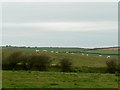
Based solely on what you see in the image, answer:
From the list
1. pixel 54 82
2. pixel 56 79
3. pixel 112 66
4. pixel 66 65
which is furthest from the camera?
pixel 66 65

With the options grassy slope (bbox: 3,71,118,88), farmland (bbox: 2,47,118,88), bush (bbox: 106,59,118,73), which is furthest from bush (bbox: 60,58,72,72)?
grassy slope (bbox: 3,71,118,88)

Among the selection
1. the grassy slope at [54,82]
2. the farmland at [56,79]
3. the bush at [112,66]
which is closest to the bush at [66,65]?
the farmland at [56,79]

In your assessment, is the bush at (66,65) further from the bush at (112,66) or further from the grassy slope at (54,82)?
the grassy slope at (54,82)

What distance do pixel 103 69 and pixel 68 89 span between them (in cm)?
3372

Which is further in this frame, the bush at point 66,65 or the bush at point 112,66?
the bush at point 66,65

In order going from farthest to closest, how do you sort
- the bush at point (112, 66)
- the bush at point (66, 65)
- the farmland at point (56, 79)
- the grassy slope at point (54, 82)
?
the bush at point (66, 65), the bush at point (112, 66), the farmland at point (56, 79), the grassy slope at point (54, 82)

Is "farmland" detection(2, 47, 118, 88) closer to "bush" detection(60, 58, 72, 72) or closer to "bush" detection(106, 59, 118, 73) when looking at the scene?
"bush" detection(106, 59, 118, 73)

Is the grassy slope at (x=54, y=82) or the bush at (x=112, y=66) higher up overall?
the grassy slope at (x=54, y=82)

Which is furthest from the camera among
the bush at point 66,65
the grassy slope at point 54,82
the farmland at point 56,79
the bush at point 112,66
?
the bush at point 66,65

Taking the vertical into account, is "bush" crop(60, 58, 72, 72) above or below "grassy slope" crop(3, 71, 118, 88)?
below

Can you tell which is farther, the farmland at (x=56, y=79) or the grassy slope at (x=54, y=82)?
the farmland at (x=56, y=79)

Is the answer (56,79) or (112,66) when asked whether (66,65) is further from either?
(56,79)

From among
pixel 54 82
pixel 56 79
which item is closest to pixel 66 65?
pixel 56 79

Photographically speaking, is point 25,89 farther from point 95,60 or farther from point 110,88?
point 95,60
